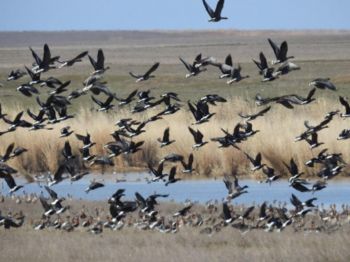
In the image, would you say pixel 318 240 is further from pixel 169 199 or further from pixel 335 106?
pixel 335 106

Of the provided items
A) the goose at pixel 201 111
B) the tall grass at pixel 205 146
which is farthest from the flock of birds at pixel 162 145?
the tall grass at pixel 205 146

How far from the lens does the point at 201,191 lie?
76.8 ft

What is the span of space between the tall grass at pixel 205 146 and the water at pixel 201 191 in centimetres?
83

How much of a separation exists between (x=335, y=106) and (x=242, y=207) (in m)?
12.0

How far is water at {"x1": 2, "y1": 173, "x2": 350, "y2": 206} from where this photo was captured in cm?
2181

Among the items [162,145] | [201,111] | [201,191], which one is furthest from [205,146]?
[201,111]

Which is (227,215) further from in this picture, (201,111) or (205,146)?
(205,146)

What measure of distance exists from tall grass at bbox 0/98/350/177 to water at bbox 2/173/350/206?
831mm

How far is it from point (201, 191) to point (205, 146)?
9.29 ft

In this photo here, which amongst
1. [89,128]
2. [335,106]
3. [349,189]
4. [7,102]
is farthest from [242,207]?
[7,102]

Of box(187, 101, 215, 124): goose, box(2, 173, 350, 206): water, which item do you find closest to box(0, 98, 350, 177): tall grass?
box(2, 173, 350, 206): water

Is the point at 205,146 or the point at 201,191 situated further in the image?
the point at 205,146
